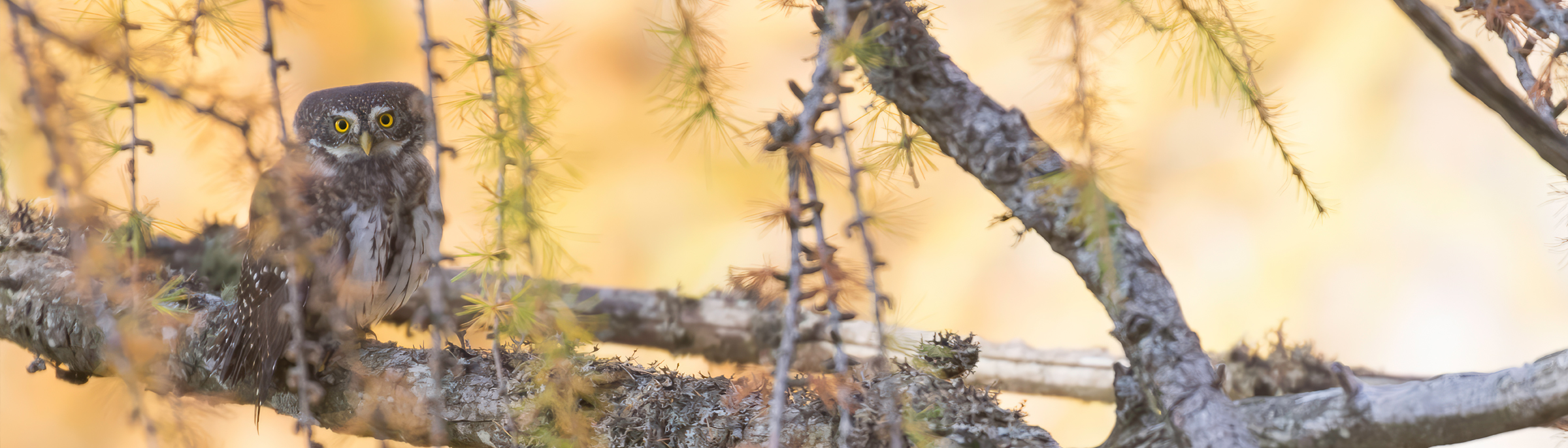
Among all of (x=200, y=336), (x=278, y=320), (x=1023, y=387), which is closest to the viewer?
(x=278, y=320)

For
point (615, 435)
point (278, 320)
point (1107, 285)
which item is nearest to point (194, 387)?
point (278, 320)

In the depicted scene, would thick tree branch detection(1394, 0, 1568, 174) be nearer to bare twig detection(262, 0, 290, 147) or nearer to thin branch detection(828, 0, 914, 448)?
thin branch detection(828, 0, 914, 448)

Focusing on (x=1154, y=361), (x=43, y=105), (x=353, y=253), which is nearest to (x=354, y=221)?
(x=353, y=253)

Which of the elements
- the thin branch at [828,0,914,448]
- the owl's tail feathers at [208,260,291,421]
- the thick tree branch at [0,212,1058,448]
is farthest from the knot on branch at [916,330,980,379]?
the owl's tail feathers at [208,260,291,421]

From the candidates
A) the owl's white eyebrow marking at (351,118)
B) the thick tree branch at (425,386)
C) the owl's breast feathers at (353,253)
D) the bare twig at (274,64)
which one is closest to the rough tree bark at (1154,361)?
the thick tree branch at (425,386)

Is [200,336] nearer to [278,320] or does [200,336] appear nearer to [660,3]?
[278,320]

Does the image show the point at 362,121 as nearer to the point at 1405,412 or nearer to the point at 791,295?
the point at 791,295

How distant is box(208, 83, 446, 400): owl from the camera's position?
0.91 metres

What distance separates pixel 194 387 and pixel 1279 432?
3.95 ft

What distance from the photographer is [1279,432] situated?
29.7 inches

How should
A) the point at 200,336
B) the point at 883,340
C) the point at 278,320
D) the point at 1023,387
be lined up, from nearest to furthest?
1. the point at 883,340
2. the point at 278,320
3. the point at 200,336
4. the point at 1023,387

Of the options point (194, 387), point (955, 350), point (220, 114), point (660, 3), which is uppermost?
point (660, 3)

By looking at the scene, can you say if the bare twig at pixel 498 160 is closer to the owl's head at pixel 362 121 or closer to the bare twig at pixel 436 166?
the bare twig at pixel 436 166

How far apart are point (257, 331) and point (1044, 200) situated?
0.84 metres
